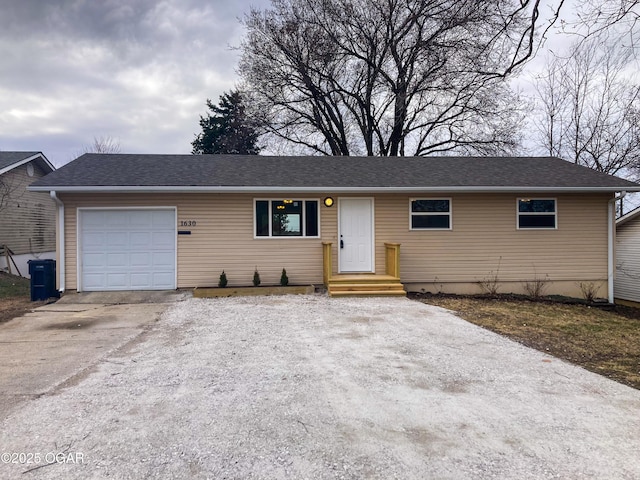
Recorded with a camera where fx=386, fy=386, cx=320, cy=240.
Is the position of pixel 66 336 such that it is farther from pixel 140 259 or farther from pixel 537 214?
pixel 537 214

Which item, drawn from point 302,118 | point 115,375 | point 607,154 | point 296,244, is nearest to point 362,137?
point 302,118

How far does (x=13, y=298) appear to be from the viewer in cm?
969

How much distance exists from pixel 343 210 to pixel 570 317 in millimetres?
5466

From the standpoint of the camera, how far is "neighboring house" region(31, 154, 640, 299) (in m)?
9.46

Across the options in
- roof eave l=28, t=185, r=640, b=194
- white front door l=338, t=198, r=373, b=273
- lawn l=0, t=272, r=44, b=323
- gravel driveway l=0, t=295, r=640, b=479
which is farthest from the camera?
white front door l=338, t=198, r=373, b=273

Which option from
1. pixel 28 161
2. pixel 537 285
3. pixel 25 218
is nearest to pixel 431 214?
→ pixel 537 285

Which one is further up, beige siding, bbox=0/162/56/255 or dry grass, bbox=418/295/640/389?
beige siding, bbox=0/162/56/255

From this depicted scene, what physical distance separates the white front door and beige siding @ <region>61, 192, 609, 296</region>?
0.62 ft

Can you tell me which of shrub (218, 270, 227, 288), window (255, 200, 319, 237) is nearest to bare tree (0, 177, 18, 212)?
shrub (218, 270, 227, 288)

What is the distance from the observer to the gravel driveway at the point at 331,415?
238 cm

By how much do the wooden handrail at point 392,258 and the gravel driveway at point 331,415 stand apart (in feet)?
13.2

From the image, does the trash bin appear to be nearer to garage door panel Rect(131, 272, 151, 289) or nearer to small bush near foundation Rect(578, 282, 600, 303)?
garage door panel Rect(131, 272, 151, 289)

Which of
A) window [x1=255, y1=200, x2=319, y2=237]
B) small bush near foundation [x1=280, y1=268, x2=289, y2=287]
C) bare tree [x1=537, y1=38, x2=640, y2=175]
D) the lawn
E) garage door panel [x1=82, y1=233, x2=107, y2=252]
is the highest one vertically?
bare tree [x1=537, y1=38, x2=640, y2=175]

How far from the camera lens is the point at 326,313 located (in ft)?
23.6
